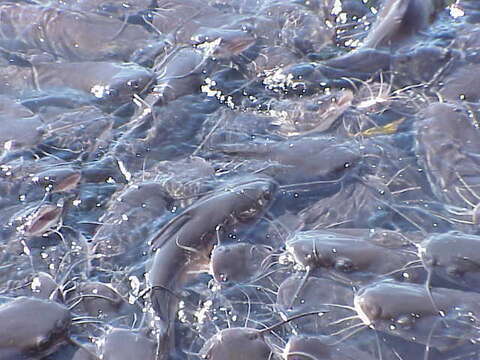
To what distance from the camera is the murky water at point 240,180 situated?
2.01 metres

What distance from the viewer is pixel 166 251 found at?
219cm

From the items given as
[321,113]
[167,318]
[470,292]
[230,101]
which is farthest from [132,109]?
[470,292]

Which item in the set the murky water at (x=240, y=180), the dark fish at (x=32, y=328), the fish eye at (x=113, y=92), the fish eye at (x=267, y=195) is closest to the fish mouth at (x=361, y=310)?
the murky water at (x=240, y=180)

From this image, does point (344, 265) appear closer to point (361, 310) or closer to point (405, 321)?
point (361, 310)

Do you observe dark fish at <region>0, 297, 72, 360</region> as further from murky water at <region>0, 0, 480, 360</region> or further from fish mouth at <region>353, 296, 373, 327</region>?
fish mouth at <region>353, 296, 373, 327</region>

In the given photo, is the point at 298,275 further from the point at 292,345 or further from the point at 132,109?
the point at 132,109

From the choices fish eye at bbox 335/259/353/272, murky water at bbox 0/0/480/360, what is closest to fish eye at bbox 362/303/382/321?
murky water at bbox 0/0/480/360

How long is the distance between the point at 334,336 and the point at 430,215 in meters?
0.56

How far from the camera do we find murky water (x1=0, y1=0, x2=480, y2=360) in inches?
79.0

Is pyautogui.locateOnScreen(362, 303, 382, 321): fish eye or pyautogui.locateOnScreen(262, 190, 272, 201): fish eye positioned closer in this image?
pyautogui.locateOnScreen(362, 303, 382, 321): fish eye

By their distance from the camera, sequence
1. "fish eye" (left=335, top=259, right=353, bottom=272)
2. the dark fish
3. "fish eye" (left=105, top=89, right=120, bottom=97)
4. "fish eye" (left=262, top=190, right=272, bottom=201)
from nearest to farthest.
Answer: the dark fish, "fish eye" (left=335, top=259, right=353, bottom=272), "fish eye" (left=262, top=190, right=272, bottom=201), "fish eye" (left=105, top=89, right=120, bottom=97)

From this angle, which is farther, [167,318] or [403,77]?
[403,77]

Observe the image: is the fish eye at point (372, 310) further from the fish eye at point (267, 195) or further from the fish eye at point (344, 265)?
the fish eye at point (267, 195)

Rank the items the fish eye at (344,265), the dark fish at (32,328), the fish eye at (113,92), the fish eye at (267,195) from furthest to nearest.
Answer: the fish eye at (113,92) → the fish eye at (267,195) → the fish eye at (344,265) → the dark fish at (32,328)
